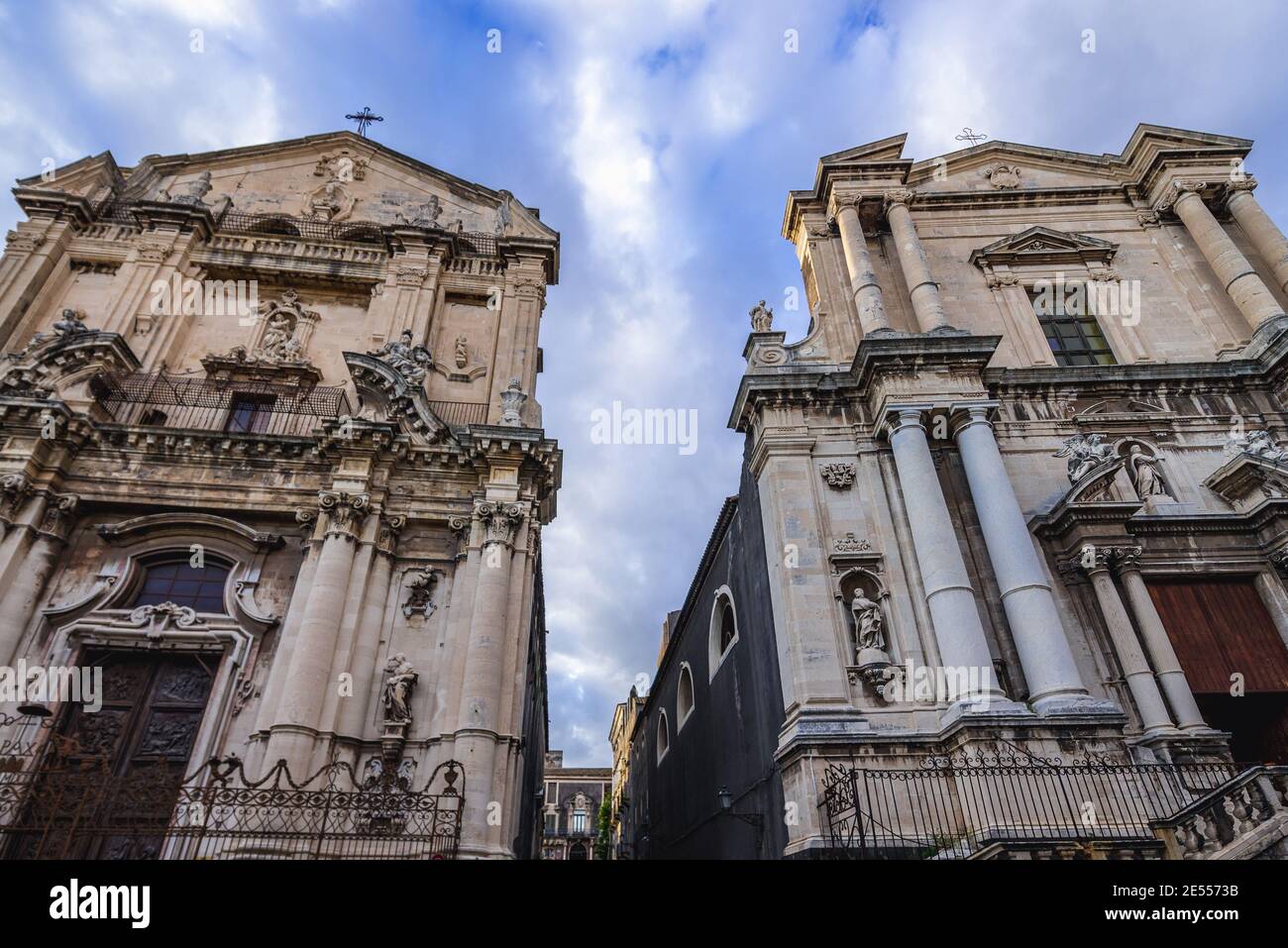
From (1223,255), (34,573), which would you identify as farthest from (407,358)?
(1223,255)

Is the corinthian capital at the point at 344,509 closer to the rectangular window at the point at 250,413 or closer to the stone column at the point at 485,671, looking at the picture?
the stone column at the point at 485,671

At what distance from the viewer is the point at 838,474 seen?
513 inches

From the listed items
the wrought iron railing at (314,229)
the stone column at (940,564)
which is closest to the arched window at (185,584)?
the wrought iron railing at (314,229)

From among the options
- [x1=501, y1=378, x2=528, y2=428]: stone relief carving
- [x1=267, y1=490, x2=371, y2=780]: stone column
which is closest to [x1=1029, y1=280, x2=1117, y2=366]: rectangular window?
[x1=501, y1=378, x2=528, y2=428]: stone relief carving

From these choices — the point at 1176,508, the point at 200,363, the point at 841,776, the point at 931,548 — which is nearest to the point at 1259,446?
the point at 1176,508

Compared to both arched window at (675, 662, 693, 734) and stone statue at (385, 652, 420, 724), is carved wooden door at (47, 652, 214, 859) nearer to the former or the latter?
stone statue at (385, 652, 420, 724)

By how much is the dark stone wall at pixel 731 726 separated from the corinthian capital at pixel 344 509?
24.6 ft

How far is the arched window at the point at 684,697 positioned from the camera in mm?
21359

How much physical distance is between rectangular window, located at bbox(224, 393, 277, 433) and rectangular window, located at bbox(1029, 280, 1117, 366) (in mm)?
17244

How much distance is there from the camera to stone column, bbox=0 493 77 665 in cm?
1141

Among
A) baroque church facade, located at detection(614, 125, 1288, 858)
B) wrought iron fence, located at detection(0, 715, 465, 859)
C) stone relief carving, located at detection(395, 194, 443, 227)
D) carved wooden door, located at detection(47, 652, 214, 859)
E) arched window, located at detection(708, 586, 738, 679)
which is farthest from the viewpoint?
stone relief carving, located at detection(395, 194, 443, 227)

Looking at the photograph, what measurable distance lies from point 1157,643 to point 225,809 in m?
14.1

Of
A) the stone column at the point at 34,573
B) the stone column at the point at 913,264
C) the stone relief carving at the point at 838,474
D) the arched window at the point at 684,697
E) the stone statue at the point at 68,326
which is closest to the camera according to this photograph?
the stone column at the point at 34,573

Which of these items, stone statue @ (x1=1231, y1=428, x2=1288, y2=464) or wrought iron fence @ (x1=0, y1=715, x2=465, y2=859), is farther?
stone statue @ (x1=1231, y1=428, x2=1288, y2=464)
